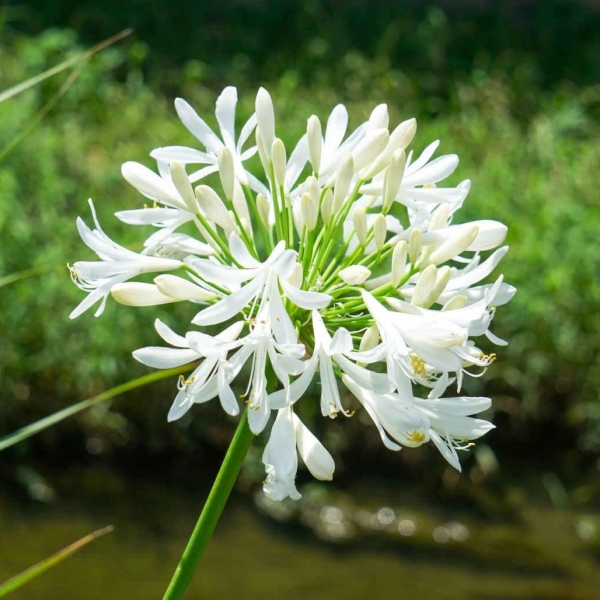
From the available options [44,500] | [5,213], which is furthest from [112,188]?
[44,500]

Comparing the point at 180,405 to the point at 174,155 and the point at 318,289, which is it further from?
the point at 174,155

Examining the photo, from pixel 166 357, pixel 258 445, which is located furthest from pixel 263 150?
pixel 258 445

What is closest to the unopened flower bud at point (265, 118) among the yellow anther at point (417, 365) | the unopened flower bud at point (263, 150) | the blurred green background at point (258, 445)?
the unopened flower bud at point (263, 150)

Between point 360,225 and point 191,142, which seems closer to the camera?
point 360,225

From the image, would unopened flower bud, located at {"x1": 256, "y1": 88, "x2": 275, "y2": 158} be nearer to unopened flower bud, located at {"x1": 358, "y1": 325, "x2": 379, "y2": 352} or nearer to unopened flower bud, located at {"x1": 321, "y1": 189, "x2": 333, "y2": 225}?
unopened flower bud, located at {"x1": 321, "y1": 189, "x2": 333, "y2": 225}

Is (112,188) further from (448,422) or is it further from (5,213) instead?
(448,422)

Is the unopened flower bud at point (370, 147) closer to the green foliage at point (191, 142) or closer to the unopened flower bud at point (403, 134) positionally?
the unopened flower bud at point (403, 134)
